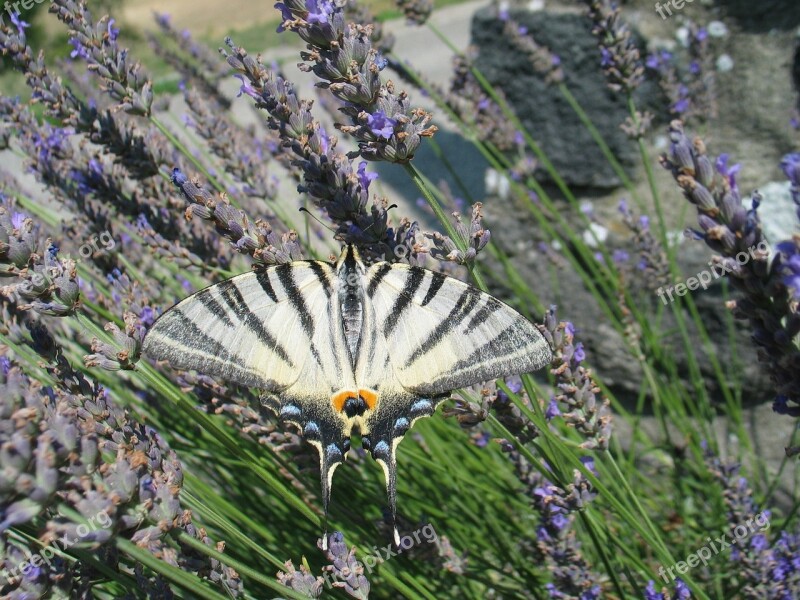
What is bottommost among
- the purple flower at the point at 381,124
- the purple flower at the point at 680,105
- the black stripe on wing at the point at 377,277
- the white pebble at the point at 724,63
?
the black stripe on wing at the point at 377,277

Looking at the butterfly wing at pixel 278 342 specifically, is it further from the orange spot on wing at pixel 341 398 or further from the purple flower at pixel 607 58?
the purple flower at pixel 607 58

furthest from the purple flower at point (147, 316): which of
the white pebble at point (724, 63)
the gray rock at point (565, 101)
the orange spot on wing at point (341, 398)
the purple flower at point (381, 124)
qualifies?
the white pebble at point (724, 63)

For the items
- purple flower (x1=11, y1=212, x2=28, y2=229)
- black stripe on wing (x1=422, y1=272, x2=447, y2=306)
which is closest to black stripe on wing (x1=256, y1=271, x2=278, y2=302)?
black stripe on wing (x1=422, y1=272, x2=447, y2=306)

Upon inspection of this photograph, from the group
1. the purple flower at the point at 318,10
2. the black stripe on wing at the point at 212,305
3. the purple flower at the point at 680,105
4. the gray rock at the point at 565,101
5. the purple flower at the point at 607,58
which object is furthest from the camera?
the gray rock at the point at 565,101

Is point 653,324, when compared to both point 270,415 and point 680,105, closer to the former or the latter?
point 680,105

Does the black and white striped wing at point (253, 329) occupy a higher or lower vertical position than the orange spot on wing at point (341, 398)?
higher

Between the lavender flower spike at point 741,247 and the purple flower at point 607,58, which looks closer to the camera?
the lavender flower spike at point 741,247

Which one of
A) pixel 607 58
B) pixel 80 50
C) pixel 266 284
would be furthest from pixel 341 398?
pixel 607 58
